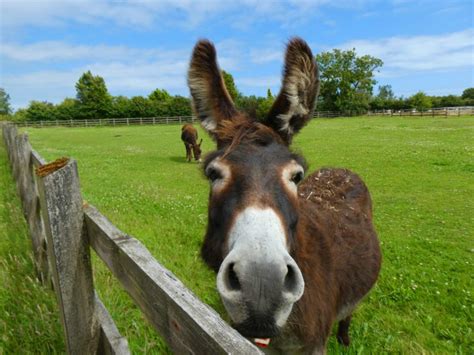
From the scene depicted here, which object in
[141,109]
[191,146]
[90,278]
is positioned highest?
[141,109]

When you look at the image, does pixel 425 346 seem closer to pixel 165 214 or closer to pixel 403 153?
pixel 165 214

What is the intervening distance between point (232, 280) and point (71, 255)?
3.41 ft

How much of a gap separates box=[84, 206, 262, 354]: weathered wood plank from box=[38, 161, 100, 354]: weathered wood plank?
205 mm

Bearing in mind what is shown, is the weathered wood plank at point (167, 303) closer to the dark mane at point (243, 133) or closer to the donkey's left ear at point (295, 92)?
the dark mane at point (243, 133)

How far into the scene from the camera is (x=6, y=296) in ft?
11.3

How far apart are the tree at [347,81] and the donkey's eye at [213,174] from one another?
6773cm

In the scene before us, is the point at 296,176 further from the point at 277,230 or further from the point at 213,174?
the point at 277,230

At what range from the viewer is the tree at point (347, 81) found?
2655 inches

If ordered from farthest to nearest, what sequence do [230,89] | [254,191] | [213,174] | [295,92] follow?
[230,89] < [295,92] < [213,174] < [254,191]

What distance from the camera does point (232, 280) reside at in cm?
175

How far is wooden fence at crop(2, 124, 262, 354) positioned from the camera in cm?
124

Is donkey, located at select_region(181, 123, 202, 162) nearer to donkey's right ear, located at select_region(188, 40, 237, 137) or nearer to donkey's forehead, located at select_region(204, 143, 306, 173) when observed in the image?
donkey's right ear, located at select_region(188, 40, 237, 137)

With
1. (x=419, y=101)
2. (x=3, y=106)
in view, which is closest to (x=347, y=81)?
(x=419, y=101)

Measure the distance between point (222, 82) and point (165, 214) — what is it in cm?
517
